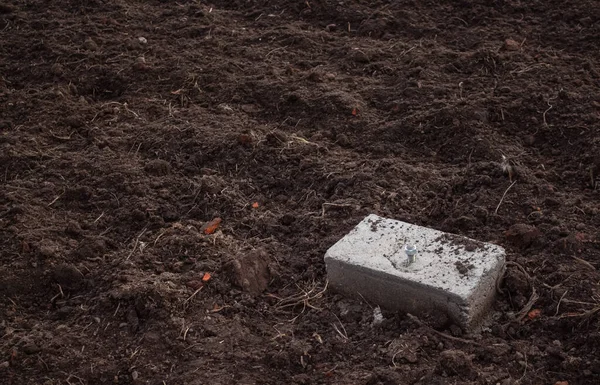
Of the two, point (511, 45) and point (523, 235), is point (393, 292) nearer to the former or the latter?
point (523, 235)

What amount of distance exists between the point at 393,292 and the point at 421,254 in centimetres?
18

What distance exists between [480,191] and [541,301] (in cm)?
71

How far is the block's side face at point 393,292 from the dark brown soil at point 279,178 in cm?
6

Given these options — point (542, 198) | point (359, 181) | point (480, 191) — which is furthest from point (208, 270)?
point (542, 198)

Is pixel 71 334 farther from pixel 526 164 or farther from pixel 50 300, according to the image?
pixel 526 164

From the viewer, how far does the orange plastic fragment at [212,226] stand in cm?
358

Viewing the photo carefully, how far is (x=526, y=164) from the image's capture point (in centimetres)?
390

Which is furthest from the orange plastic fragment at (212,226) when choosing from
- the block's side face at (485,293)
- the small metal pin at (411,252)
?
the block's side face at (485,293)

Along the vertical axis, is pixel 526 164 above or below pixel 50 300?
above

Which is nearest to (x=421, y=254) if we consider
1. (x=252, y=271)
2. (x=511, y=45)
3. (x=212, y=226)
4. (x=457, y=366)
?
(x=457, y=366)

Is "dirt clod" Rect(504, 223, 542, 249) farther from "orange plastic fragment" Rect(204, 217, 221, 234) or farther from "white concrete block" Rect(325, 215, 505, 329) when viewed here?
"orange plastic fragment" Rect(204, 217, 221, 234)

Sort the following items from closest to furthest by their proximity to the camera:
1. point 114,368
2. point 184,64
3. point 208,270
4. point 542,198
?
point 114,368, point 208,270, point 542,198, point 184,64

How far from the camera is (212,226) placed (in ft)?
11.8

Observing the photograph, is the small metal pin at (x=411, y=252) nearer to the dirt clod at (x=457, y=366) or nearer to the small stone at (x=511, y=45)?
the dirt clod at (x=457, y=366)
